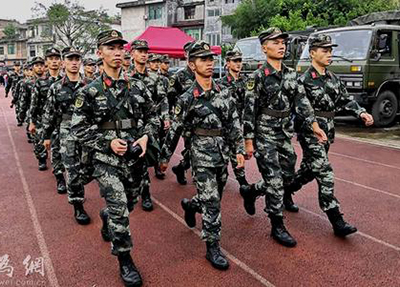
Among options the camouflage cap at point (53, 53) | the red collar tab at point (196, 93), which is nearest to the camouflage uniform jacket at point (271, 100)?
the red collar tab at point (196, 93)

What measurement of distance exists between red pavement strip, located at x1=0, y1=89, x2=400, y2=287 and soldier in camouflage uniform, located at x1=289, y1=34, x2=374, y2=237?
0.36m

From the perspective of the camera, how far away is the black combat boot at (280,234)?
3.65 meters

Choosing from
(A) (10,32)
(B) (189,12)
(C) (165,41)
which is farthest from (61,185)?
(A) (10,32)

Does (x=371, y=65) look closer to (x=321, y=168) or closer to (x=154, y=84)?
(x=154, y=84)

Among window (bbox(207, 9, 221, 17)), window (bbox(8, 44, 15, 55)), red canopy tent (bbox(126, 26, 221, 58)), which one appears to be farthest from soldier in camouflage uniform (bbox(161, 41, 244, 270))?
window (bbox(8, 44, 15, 55))

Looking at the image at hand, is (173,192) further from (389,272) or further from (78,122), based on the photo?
(389,272)

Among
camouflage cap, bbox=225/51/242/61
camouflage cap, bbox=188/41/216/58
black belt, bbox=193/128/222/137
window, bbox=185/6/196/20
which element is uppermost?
window, bbox=185/6/196/20

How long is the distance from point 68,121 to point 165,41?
1171 centimetres

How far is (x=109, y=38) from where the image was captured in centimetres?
304

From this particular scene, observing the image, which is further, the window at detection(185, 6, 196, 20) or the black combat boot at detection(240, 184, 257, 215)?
the window at detection(185, 6, 196, 20)

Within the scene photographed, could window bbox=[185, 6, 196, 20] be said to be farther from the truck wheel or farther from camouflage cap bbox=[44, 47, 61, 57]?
camouflage cap bbox=[44, 47, 61, 57]

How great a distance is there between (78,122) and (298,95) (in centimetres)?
213

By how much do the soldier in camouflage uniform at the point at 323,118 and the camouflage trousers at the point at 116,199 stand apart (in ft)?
6.14

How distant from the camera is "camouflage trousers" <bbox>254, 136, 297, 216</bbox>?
3.68 m
